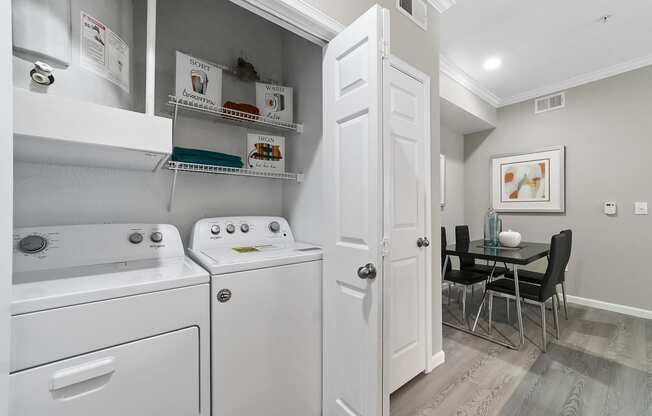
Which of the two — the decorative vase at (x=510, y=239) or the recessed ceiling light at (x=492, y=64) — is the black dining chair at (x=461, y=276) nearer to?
the decorative vase at (x=510, y=239)

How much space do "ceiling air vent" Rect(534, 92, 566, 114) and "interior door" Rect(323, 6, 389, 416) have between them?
3.51 metres

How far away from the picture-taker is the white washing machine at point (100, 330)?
2.43 feet

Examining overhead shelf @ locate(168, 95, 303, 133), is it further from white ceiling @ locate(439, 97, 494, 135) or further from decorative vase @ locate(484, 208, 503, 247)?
decorative vase @ locate(484, 208, 503, 247)

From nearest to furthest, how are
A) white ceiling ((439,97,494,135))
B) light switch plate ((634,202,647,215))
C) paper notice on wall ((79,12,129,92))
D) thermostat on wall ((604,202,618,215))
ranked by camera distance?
paper notice on wall ((79,12,129,92))
light switch plate ((634,202,647,215))
thermostat on wall ((604,202,618,215))
white ceiling ((439,97,494,135))

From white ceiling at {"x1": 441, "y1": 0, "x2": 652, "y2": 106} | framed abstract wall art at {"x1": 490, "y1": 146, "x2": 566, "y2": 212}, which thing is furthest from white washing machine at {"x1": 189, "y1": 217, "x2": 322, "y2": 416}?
framed abstract wall art at {"x1": 490, "y1": 146, "x2": 566, "y2": 212}

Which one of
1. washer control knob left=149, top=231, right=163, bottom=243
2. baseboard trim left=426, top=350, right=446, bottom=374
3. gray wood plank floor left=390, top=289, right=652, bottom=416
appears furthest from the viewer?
baseboard trim left=426, top=350, right=446, bottom=374

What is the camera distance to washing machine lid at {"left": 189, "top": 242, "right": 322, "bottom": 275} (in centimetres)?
110

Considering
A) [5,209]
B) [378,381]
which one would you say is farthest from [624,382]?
[5,209]

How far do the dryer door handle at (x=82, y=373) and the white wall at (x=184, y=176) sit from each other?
Answer: 749mm

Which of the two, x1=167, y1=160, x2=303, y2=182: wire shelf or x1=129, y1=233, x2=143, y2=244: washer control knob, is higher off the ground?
x1=167, y1=160, x2=303, y2=182: wire shelf

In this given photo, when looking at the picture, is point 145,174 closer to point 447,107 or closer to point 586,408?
point 586,408

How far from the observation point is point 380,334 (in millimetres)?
1049

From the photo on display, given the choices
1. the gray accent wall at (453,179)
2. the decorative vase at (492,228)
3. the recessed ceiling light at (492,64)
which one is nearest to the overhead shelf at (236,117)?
the decorative vase at (492,228)

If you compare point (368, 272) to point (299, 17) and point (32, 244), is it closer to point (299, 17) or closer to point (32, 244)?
point (299, 17)
